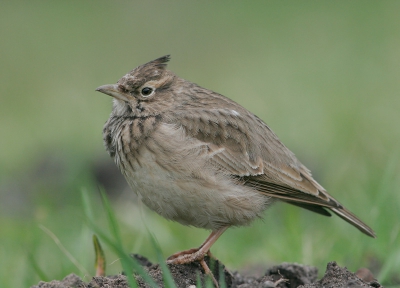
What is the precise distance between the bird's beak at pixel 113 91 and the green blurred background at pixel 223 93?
1.03 m

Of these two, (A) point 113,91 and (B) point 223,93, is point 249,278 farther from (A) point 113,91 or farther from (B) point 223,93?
(B) point 223,93

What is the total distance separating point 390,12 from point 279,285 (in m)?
18.4

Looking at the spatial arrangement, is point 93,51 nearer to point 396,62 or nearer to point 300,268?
point 396,62

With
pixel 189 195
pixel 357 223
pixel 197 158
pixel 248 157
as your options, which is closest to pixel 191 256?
pixel 189 195

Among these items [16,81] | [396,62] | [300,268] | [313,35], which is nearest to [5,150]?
[16,81]

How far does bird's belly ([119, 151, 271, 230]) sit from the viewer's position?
17.0 feet

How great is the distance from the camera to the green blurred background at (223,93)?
6824 mm

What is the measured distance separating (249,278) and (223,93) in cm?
1006

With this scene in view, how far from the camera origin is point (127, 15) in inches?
1065

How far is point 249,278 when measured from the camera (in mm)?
5184

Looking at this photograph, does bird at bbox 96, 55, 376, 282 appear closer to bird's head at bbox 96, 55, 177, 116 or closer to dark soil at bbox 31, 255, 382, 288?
bird's head at bbox 96, 55, 177, 116

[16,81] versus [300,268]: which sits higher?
[300,268]

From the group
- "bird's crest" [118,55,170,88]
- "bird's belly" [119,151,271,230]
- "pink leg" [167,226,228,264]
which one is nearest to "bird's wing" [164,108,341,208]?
"bird's belly" [119,151,271,230]

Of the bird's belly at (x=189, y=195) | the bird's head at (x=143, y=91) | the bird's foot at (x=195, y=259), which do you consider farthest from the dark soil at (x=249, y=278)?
the bird's head at (x=143, y=91)
